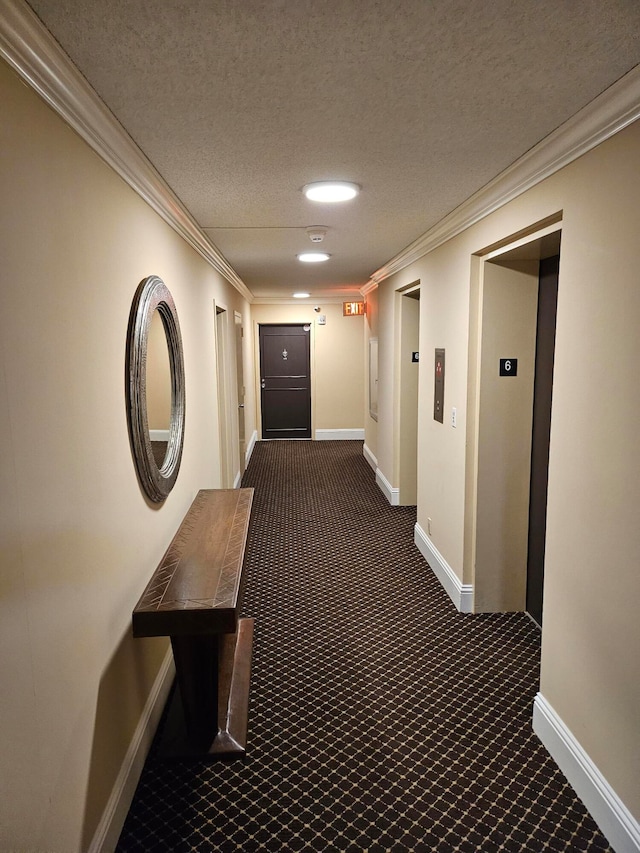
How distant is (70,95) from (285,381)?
7.65 meters

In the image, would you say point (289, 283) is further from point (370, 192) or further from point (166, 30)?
point (166, 30)

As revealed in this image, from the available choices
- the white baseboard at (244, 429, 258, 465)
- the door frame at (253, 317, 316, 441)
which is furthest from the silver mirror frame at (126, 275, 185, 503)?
the door frame at (253, 317, 316, 441)

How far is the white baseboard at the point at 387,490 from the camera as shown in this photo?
5.56 m

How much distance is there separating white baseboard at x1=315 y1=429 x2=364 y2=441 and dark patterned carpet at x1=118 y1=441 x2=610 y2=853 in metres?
5.12

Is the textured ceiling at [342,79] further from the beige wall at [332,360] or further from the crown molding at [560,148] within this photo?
the beige wall at [332,360]

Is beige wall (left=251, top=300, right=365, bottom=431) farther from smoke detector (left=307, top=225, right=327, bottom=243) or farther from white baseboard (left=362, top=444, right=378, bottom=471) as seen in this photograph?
smoke detector (left=307, top=225, right=327, bottom=243)

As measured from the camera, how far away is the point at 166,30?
1.25 metres

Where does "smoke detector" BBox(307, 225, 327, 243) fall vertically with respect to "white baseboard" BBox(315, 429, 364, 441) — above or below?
above

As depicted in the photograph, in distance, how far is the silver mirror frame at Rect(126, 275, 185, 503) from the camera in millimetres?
2170

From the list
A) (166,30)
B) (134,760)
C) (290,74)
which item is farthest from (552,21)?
(134,760)

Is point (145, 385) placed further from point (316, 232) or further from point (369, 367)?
point (369, 367)

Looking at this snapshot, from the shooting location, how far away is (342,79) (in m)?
1.49

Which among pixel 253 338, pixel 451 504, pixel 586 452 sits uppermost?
pixel 253 338

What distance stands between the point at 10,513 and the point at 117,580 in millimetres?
834
